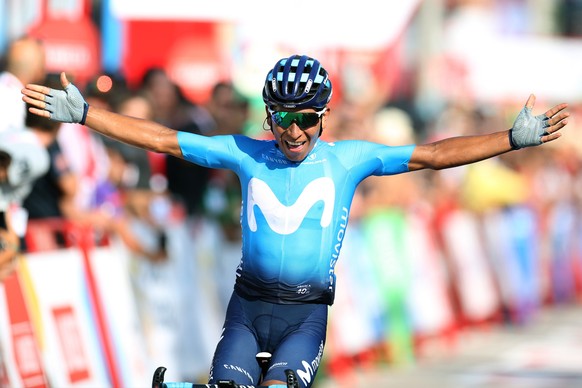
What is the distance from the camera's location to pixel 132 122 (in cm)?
700

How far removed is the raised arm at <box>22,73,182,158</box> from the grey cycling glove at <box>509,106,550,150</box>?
6.07 feet

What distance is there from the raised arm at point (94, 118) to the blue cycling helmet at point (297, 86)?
2.10 ft

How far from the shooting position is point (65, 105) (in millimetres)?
6855

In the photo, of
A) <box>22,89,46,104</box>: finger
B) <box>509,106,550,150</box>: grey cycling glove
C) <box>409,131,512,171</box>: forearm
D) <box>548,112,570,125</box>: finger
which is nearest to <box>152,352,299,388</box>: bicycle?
<box>409,131,512,171</box>: forearm

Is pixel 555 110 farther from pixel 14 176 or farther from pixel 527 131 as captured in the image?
pixel 14 176

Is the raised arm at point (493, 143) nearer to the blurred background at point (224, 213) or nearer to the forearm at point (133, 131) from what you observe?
the forearm at point (133, 131)

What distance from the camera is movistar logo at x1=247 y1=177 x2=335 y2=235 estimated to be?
22.8 ft

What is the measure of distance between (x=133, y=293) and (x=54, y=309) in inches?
51.7

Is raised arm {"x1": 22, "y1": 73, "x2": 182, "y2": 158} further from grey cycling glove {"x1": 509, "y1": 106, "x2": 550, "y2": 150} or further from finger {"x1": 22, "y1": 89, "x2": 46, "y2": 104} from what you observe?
grey cycling glove {"x1": 509, "y1": 106, "x2": 550, "y2": 150}

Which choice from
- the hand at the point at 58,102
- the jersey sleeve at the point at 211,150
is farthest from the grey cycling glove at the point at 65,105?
the jersey sleeve at the point at 211,150

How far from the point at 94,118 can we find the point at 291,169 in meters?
1.11

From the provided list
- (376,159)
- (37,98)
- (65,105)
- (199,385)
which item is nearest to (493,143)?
(376,159)

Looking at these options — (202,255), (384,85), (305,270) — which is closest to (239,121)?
(202,255)

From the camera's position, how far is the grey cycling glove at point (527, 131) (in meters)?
6.96
